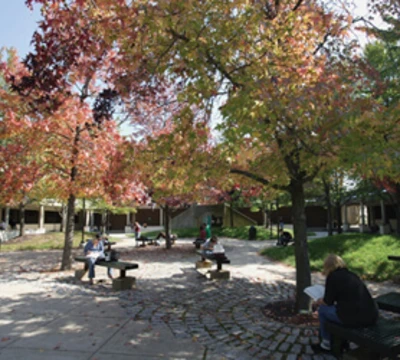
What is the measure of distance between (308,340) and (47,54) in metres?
5.57

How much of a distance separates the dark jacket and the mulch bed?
65.6 inches

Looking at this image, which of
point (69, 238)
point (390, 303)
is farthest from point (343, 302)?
point (69, 238)

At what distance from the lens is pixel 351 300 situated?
388cm

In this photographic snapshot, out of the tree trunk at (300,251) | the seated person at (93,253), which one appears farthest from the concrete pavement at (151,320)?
the tree trunk at (300,251)

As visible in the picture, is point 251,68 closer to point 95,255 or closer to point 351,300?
point 351,300

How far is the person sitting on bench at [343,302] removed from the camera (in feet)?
12.6

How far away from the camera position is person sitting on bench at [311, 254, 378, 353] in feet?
12.6

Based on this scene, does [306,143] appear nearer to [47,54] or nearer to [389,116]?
[389,116]

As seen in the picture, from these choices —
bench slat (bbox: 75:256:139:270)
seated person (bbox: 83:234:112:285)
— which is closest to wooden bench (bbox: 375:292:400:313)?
bench slat (bbox: 75:256:139:270)

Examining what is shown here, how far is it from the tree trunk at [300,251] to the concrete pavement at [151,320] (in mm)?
763

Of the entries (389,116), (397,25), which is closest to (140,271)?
(389,116)

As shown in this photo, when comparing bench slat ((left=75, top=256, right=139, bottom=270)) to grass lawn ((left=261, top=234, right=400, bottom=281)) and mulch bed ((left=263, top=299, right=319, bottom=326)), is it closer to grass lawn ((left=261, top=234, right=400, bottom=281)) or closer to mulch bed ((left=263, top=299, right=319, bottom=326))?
mulch bed ((left=263, top=299, right=319, bottom=326))

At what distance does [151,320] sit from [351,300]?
329cm

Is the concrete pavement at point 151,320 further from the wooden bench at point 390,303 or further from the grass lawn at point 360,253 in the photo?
the grass lawn at point 360,253
